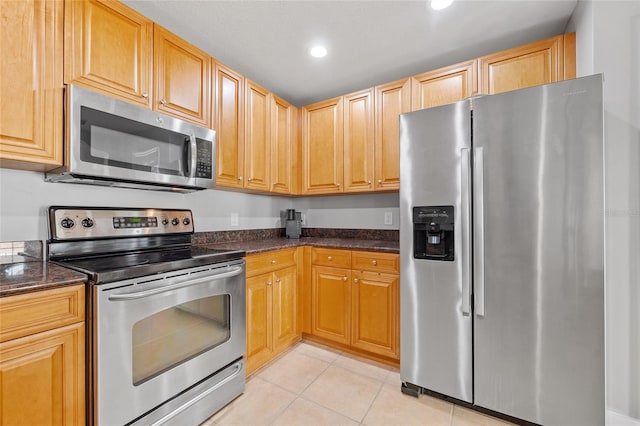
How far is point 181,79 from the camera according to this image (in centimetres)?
185

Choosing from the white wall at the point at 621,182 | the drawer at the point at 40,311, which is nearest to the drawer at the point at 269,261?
the drawer at the point at 40,311

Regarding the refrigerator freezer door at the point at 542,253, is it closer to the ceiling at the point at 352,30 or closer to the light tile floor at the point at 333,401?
the light tile floor at the point at 333,401

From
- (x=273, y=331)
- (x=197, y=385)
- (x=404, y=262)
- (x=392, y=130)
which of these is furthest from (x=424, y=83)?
(x=197, y=385)

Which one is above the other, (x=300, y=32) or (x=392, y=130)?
(x=300, y=32)

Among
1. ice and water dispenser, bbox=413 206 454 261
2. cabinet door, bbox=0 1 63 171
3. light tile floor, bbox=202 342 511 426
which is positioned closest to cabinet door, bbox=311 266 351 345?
light tile floor, bbox=202 342 511 426

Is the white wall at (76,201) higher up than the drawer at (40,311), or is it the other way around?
the white wall at (76,201)

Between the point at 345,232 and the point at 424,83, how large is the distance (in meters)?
1.56

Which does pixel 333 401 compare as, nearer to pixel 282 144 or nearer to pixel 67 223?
pixel 67 223

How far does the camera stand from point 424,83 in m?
2.27

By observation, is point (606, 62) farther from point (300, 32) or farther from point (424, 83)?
point (300, 32)

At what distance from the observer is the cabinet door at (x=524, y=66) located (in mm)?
1845

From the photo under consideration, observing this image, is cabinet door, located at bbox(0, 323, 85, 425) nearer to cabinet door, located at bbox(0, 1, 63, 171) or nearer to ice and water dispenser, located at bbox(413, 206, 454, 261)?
cabinet door, located at bbox(0, 1, 63, 171)

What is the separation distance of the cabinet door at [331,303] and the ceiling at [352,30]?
1738mm

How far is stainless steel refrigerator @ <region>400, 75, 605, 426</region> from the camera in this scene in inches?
53.5
